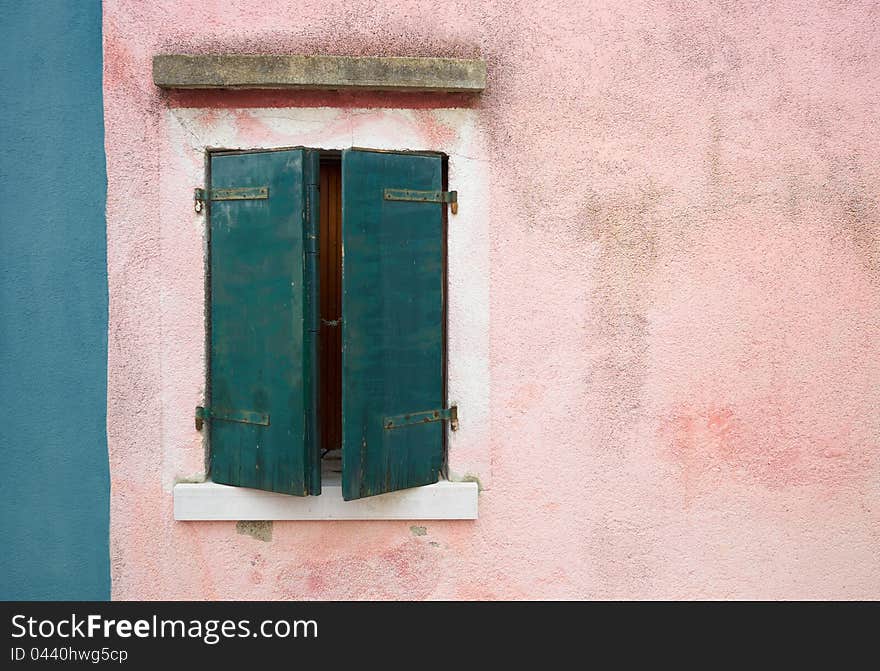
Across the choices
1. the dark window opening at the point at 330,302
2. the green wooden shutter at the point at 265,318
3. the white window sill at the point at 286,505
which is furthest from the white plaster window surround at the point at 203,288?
the dark window opening at the point at 330,302

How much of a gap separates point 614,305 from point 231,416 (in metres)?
1.93

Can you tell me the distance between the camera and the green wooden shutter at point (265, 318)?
2.67 meters

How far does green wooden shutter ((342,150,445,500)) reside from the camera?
8.72 feet

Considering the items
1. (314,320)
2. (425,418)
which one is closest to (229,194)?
(314,320)

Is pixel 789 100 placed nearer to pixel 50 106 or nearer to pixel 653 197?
pixel 653 197

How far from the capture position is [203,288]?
284 cm

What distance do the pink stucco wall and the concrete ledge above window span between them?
0.10 metres

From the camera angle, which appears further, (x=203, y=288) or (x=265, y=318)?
(x=203, y=288)

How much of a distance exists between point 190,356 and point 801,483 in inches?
123

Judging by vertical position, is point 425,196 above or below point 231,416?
above

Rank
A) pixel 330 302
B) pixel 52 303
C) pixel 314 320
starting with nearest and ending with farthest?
pixel 314 320 < pixel 52 303 < pixel 330 302

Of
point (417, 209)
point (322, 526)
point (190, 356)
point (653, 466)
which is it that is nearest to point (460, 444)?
point (322, 526)

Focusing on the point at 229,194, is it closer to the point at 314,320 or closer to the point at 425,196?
the point at 314,320

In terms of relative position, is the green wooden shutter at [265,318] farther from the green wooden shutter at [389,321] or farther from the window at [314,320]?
the green wooden shutter at [389,321]
